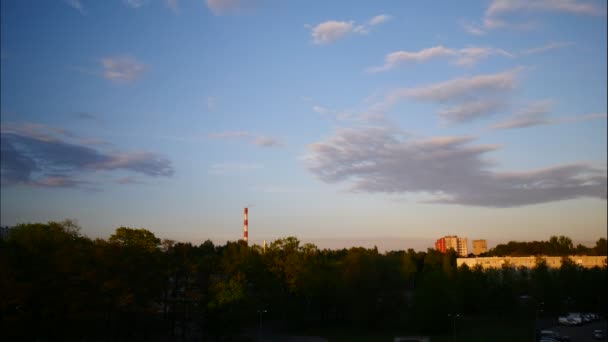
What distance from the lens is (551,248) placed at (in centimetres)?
16038

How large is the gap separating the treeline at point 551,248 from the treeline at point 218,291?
5736 cm

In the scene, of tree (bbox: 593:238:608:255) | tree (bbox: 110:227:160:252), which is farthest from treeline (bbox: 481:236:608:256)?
→ tree (bbox: 110:227:160:252)

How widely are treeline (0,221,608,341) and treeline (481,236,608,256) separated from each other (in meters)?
57.4

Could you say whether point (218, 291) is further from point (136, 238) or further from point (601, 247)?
point (601, 247)

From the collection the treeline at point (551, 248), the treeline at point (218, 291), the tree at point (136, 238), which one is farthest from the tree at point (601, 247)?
the tree at point (136, 238)

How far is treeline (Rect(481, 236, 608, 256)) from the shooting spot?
487ft

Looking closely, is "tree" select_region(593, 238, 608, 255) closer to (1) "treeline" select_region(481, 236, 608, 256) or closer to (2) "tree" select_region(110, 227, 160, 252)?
(1) "treeline" select_region(481, 236, 608, 256)

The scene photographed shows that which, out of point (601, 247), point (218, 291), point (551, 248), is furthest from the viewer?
point (551, 248)

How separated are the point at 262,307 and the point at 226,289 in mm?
9757

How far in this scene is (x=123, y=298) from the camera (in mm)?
51031

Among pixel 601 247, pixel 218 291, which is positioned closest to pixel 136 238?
pixel 218 291

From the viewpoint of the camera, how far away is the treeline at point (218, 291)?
4778cm

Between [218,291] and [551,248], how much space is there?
13369cm

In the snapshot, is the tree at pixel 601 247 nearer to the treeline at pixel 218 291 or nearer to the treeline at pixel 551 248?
the treeline at pixel 551 248
